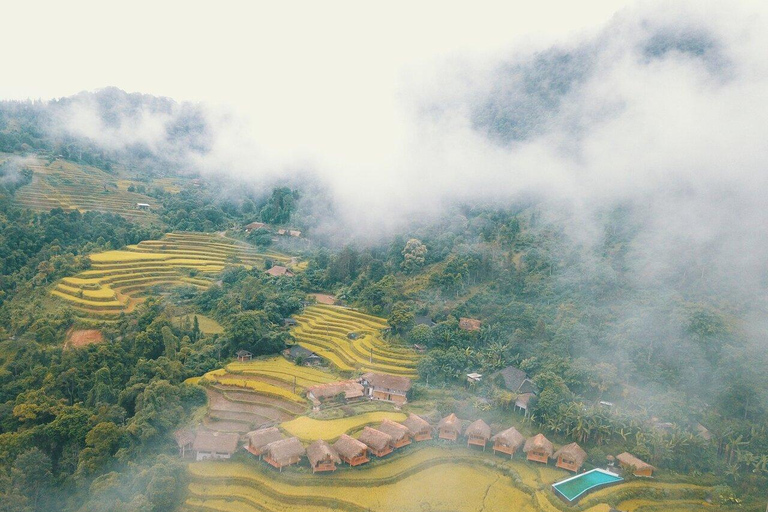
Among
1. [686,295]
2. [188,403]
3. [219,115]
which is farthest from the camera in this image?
[219,115]

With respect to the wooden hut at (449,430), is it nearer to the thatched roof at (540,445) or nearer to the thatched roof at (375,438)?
the thatched roof at (375,438)

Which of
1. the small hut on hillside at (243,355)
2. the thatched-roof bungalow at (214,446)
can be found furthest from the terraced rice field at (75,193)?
the thatched-roof bungalow at (214,446)

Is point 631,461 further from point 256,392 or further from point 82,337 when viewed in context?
point 82,337

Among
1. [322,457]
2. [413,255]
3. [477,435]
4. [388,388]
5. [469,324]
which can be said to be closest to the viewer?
[322,457]

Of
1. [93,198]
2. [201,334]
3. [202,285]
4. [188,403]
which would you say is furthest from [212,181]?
[188,403]

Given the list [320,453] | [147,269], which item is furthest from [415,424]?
[147,269]

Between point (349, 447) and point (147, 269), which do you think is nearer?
point (349, 447)

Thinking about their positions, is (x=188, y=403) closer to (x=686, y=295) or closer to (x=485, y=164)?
(x=686, y=295)
